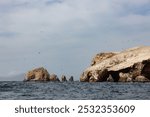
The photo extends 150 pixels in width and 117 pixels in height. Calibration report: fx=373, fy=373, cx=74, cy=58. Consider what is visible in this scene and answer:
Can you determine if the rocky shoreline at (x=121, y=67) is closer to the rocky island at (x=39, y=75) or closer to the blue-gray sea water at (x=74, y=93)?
the rocky island at (x=39, y=75)

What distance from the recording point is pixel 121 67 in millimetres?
104688

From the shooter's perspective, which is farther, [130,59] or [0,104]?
[130,59]

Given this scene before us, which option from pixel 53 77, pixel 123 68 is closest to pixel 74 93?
pixel 123 68

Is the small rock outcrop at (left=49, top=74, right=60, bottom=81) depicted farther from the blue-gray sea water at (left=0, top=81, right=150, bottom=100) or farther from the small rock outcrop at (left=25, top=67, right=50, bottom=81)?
the blue-gray sea water at (left=0, top=81, right=150, bottom=100)

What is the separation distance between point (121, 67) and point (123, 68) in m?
0.83

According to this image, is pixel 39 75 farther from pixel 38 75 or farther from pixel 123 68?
pixel 123 68

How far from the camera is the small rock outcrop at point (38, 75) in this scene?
437ft

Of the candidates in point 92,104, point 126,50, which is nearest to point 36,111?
point 92,104

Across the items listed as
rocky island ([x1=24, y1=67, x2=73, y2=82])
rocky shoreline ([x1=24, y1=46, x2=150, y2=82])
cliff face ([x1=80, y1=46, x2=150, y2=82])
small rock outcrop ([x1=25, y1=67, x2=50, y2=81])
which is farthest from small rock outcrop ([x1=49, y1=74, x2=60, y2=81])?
cliff face ([x1=80, y1=46, x2=150, y2=82])

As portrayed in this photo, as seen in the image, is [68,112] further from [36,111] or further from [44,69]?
[44,69]

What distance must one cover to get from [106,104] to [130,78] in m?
92.0

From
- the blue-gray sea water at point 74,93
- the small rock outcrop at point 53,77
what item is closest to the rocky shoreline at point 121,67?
the small rock outcrop at point 53,77

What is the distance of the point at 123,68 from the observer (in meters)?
104

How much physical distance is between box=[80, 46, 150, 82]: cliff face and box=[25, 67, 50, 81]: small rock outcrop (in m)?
19.4
